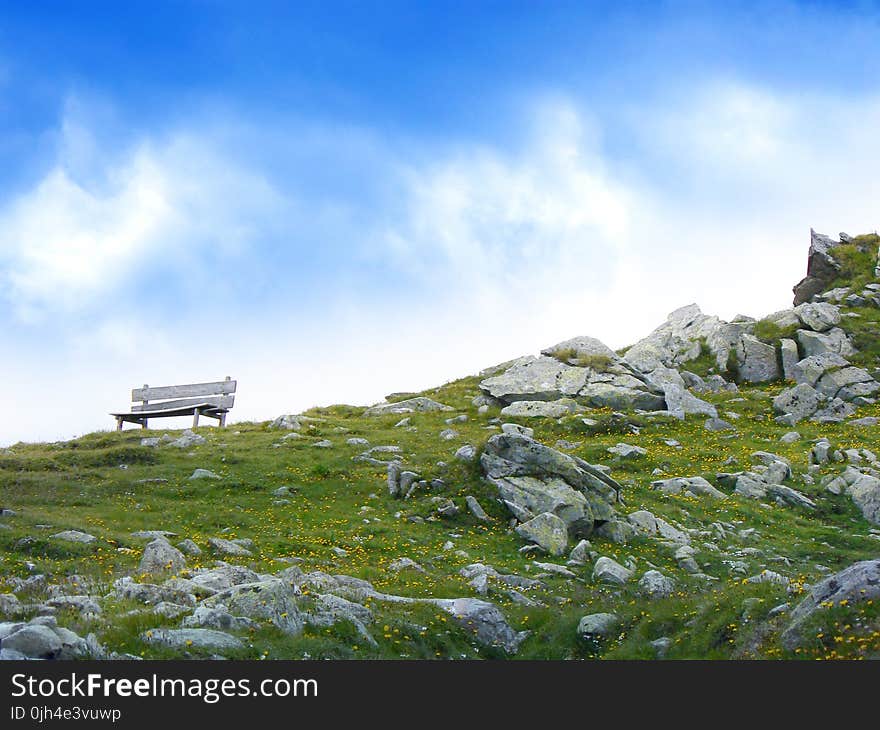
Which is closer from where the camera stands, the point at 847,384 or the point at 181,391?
the point at 847,384

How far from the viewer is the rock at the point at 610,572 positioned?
976 inches

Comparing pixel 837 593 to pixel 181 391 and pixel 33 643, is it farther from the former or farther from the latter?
pixel 181 391

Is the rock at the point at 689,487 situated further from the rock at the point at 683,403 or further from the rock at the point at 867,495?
the rock at the point at 683,403

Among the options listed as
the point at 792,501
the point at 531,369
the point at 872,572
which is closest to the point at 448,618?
the point at 872,572

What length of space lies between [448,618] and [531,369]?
3835 cm

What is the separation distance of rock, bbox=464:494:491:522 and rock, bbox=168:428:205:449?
57.2 feet

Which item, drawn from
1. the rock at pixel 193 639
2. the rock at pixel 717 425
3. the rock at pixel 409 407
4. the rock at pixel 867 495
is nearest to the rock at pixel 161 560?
the rock at pixel 193 639

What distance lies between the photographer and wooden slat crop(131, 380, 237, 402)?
54.2 m

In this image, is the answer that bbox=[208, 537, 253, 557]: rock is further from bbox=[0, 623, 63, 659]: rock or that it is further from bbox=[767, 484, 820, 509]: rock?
bbox=[767, 484, 820, 509]: rock

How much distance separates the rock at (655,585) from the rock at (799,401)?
2770 cm

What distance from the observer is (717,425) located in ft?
153

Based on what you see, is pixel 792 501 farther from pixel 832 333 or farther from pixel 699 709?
pixel 832 333

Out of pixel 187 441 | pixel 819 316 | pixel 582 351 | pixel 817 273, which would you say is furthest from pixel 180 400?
pixel 817 273

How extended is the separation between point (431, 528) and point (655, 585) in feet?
29.4
